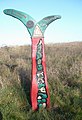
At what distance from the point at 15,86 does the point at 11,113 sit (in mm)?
1619

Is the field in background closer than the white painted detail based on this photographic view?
Yes

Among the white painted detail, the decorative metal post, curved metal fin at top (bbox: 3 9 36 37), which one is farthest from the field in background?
curved metal fin at top (bbox: 3 9 36 37)

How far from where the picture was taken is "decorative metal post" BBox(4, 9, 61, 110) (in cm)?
621

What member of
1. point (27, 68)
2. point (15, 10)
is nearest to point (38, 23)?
point (15, 10)

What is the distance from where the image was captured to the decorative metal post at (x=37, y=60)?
6.21 m

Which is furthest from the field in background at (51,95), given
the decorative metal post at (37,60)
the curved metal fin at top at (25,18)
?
the curved metal fin at top at (25,18)

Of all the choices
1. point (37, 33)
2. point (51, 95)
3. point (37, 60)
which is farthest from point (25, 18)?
point (51, 95)

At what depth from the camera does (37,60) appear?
6.22m

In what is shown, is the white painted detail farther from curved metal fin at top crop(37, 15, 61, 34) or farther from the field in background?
the field in background

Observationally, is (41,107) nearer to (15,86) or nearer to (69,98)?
(69,98)

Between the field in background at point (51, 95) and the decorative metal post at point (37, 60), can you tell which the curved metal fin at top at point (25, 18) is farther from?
the field in background at point (51, 95)

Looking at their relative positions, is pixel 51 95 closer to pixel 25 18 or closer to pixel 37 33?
pixel 37 33

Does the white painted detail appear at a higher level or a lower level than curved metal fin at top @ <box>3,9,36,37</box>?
lower

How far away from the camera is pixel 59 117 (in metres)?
5.26
